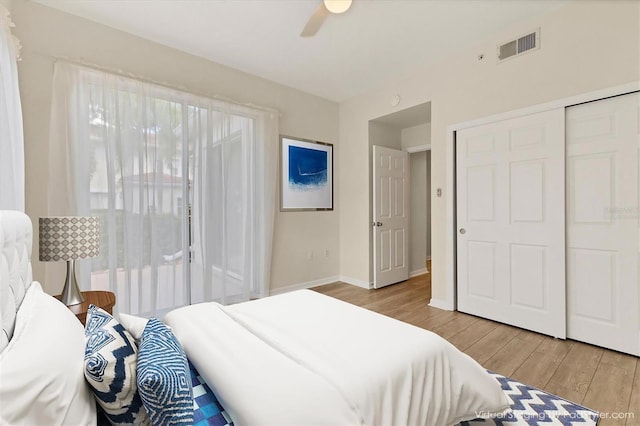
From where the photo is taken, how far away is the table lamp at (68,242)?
1784 millimetres

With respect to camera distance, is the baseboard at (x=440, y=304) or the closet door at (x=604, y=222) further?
the baseboard at (x=440, y=304)

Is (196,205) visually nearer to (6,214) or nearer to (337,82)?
(6,214)

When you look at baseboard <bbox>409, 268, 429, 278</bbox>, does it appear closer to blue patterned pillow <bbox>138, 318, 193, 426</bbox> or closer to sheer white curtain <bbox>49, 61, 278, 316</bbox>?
sheer white curtain <bbox>49, 61, 278, 316</bbox>

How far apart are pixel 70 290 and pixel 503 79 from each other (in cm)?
401

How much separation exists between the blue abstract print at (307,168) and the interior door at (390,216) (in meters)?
0.81

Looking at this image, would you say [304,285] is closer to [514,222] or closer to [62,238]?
[514,222]

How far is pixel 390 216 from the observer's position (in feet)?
14.3

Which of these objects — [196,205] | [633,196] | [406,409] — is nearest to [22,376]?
[406,409]

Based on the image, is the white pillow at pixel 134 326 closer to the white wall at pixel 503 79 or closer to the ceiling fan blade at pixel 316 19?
the ceiling fan blade at pixel 316 19

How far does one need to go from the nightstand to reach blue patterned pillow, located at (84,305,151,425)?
42.8 inches

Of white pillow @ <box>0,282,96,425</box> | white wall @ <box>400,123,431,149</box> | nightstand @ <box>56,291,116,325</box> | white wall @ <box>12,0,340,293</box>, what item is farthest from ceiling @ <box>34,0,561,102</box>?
white pillow @ <box>0,282,96,425</box>

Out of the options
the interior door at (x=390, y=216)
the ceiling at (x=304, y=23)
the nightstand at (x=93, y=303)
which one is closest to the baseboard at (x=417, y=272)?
the interior door at (x=390, y=216)

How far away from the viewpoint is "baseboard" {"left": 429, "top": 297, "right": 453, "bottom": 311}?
3309 mm

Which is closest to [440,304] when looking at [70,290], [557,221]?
[557,221]
